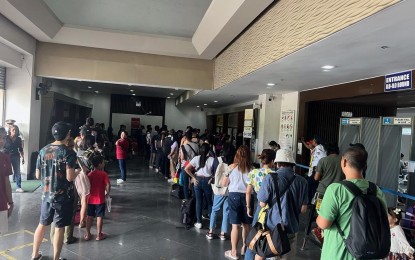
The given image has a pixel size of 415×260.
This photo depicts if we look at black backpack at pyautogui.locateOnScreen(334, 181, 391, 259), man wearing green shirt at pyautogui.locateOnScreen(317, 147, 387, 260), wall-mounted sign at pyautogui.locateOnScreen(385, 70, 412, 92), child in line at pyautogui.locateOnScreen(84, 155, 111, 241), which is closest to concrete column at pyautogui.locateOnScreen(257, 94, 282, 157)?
wall-mounted sign at pyautogui.locateOnScreen(385, 70, 412, 92)

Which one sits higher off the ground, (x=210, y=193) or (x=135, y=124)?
(x=135, y=124)

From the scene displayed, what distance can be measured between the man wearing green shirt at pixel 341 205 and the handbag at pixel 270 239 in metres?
0.58

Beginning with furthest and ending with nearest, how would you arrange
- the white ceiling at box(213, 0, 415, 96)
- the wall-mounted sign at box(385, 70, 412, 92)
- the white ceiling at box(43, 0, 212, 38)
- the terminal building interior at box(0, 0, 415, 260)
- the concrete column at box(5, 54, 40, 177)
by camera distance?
the concrete column at box(5, 54, 40, 177) < the white ceiling at box(43, 0, 212, 38) < the wall-mounted sign at box(385, 70, 412, 92) < the terminal building interior at box(0, 0, 415, 260) < the white ceiling at box(213, 0, 415, 96)

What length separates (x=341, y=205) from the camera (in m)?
2.16

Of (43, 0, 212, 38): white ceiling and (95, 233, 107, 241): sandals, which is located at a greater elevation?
(43, 0, 212, 38): white ceiling

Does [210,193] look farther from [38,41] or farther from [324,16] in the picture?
[38,41]

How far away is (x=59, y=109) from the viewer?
36.0 feet

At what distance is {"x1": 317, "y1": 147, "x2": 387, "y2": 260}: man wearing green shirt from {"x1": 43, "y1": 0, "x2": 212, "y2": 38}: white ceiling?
4.76 meters

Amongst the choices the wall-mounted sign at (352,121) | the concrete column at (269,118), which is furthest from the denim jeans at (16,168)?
the wall-mounted sign at (352,121)

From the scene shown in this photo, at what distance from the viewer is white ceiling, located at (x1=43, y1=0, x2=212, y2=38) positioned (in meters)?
6.25

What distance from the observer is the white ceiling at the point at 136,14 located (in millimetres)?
6254

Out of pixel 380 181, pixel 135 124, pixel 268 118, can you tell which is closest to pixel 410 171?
pixel 380 181

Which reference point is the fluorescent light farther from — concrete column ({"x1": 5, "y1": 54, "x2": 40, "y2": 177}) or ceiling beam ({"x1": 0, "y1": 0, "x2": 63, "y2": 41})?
concrete column ({"x1": 5, "y1": 54, "x2": 40, "y2": 177})

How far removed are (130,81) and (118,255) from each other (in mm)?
5927
